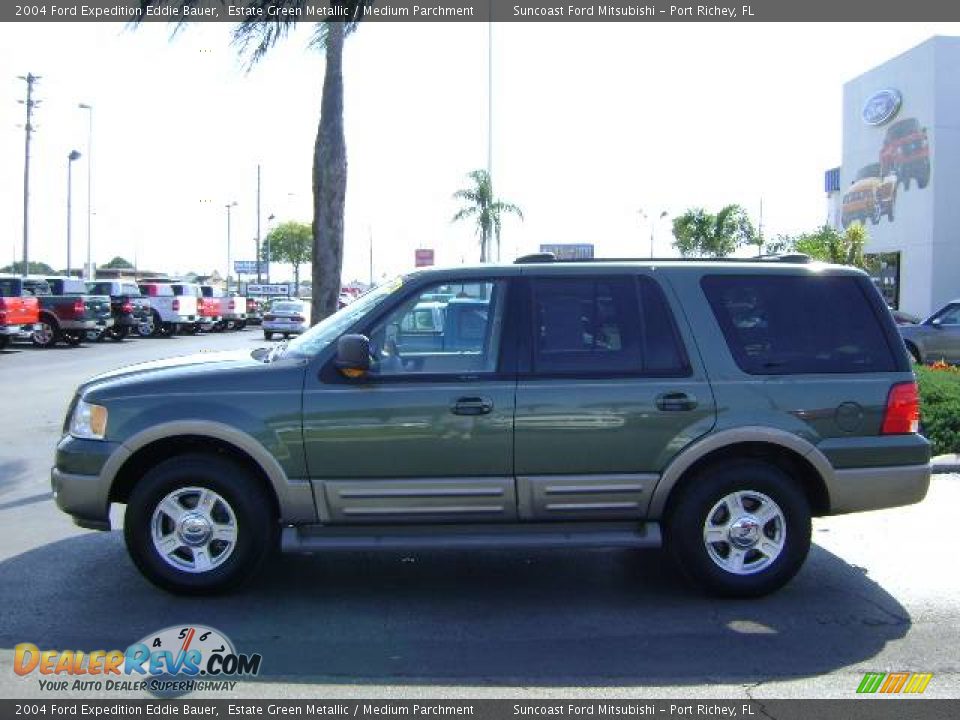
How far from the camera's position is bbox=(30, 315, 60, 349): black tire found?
1142 inches

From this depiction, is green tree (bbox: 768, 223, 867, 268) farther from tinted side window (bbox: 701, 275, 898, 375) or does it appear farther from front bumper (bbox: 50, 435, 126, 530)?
front bumper (bbox: 50, 435, 126, 530)

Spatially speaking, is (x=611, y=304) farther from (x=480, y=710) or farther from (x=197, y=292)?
(x=197, y=292)

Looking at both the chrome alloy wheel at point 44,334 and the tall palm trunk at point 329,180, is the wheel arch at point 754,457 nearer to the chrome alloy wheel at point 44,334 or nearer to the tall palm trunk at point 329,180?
the tall palm trunk at point 329,180

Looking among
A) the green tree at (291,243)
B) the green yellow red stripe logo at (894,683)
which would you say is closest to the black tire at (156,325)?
the green yellow red stripe logo at (894,683)

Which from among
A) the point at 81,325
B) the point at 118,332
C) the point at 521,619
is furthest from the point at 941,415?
the point at 118,332

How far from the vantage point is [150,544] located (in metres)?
5.77

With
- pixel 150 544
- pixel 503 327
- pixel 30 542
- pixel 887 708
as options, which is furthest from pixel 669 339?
pixel 30 542

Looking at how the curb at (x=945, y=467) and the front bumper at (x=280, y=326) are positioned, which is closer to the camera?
the curb at (x=945, y=467)

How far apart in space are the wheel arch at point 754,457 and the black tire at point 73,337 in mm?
27096

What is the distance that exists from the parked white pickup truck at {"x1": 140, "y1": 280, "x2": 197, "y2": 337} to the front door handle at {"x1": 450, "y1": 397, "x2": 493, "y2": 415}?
104ft

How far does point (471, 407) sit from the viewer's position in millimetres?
5719

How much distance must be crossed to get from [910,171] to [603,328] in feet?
99.2

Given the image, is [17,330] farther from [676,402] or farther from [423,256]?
[676,402]

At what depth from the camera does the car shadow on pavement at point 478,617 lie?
4.90 m
